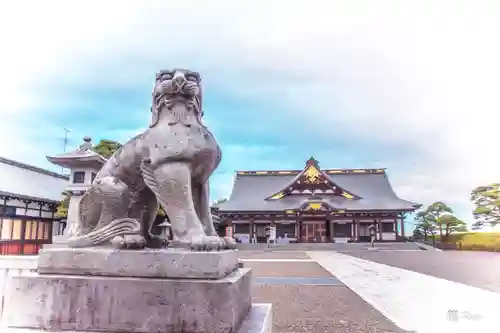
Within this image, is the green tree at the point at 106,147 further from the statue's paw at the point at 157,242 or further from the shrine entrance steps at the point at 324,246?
the statue's paw at the point at 157,242

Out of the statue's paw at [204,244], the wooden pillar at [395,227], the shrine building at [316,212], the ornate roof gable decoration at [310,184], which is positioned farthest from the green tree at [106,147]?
the wooden pillar at [395,227]

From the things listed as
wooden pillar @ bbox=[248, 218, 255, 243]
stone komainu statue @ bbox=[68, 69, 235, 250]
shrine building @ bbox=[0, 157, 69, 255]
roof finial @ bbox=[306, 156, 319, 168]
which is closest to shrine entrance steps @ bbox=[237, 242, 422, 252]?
wooden pillar @ bbox=[248, 218, 255, 243]

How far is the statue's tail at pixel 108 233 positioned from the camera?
206cm

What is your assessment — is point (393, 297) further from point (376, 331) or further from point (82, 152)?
point (82, 152)

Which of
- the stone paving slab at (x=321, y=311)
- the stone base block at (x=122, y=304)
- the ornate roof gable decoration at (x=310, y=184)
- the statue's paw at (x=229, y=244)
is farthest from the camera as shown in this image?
the ornate roof gable decoration at (x=310, y=184)

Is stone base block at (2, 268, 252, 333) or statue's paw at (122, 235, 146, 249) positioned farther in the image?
statue's paw at (122, 235, 146, 249)

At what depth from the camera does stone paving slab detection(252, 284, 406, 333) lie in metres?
3.58

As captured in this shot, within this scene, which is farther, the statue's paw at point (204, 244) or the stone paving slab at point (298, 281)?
the stone paving slab at point (298, 281)

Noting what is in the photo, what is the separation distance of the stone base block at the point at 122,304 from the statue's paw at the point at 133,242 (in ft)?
0.58

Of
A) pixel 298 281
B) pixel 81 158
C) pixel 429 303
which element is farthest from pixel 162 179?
pixel 81 158

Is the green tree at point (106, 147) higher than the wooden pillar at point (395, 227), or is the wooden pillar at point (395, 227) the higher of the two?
the green tree at point (106, 147)

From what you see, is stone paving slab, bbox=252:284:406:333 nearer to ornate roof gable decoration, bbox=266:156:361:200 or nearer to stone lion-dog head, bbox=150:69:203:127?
stone lion-dog head, bbox=150:69:203:127

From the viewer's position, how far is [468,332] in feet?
11.3

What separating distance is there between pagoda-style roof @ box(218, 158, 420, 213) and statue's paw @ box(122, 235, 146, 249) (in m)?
25.5
